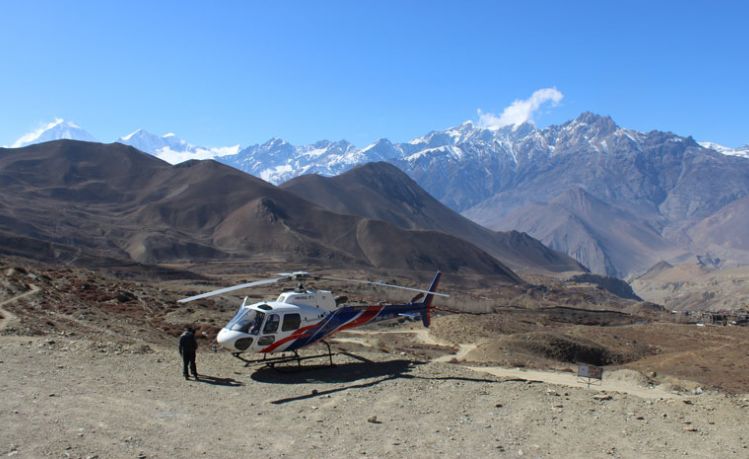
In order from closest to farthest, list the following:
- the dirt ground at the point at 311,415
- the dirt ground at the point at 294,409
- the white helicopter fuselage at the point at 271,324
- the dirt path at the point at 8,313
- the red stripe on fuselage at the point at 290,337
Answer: the dirt ground at the point at 311,415 → the dirt ground at the point at 294,409 → the white helicopter fuselage at the point at 271,324 → the red stripe on fuselage at the point at 290,337 → the dirt path at the point at 8,313

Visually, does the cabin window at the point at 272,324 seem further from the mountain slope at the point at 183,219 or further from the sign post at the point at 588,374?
the mountain slope at the point at 183,219

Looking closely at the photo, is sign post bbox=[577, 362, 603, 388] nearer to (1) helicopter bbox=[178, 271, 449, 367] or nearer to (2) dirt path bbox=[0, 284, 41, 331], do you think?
(1) helicopter bbox=[178, 271, 449, 367]

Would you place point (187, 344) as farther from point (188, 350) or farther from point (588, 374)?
point (588, 374)

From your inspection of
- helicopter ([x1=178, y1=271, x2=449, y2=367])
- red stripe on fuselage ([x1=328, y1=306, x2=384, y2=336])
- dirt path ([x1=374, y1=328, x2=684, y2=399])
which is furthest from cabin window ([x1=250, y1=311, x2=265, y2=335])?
dirt path ([x1=374, y1=328, x2=684, y2=399])

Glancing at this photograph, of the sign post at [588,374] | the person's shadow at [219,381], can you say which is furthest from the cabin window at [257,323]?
the sign post at [588,374]

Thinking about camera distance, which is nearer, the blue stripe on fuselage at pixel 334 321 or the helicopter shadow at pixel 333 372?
the helicopter shadow at pixel 333 372

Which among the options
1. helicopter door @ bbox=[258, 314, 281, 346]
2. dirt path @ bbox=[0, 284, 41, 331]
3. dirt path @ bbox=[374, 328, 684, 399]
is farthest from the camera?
dirt path @ bbox=[374, 328, 684, 399]

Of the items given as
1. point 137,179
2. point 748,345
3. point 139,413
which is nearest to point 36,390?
point 139,413
